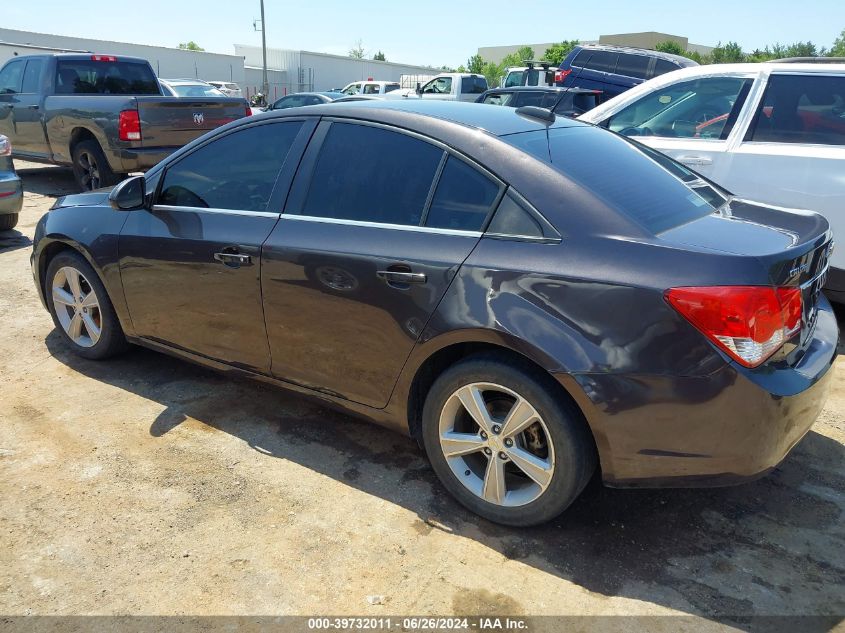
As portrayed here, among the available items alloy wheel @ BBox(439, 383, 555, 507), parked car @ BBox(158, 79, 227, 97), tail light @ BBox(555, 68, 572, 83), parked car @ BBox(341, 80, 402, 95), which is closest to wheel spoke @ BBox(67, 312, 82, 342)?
alloy wheel @ BBox(439, 383, 555, 507)

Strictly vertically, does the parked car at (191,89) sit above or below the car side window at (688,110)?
below

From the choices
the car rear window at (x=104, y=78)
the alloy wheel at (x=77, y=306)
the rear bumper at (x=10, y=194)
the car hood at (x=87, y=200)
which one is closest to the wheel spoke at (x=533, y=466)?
the alloy wheel at (x=77, y=306)

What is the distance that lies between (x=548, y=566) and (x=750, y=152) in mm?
3613

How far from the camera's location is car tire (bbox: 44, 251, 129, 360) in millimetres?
4203

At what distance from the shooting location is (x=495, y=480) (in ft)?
9.21

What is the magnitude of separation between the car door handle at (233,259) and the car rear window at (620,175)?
1363mm

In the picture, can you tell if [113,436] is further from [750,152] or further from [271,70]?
[271,70]

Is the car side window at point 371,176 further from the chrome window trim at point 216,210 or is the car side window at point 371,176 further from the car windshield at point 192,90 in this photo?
the car windshield at point 192,90

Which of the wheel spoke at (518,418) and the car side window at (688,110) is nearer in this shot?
the wheel spoke at (518,418)

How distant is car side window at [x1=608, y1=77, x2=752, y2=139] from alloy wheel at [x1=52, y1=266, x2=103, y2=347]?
165 inches

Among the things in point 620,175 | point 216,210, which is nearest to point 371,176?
point 216,210

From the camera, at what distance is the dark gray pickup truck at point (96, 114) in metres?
8.73

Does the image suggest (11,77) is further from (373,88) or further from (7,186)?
(373,88)

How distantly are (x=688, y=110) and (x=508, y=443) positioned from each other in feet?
12.6
